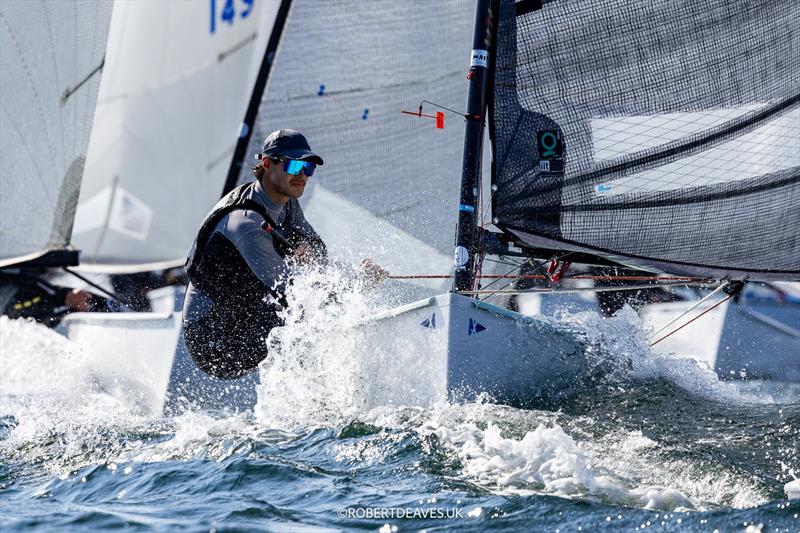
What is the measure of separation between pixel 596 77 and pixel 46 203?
5.08 meters

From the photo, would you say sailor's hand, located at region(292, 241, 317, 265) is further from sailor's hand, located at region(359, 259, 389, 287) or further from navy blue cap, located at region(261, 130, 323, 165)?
navy blue cap, located at region(261, 130, 323, 165)

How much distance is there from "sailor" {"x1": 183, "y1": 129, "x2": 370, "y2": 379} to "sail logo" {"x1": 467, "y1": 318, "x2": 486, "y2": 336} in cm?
84

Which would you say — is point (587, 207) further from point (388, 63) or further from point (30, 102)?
point (30, 102)

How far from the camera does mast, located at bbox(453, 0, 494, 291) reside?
477 cm

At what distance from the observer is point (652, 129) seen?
5.29 meters

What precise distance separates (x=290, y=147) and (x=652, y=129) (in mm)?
1679

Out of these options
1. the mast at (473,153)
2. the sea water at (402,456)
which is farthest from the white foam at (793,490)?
the mast at (473,153)

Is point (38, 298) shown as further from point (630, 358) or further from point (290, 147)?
point (630, 358)

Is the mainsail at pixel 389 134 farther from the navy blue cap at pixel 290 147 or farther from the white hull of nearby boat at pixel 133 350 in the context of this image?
the navy blue cap at pixel 290 147

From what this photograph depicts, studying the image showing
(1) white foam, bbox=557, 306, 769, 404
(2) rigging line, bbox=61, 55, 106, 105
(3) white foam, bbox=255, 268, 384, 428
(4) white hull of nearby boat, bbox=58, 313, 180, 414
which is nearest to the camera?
(3) white foam, bbox=255, 268, 384, 428

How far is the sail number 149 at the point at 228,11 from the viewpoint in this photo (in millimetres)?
9375

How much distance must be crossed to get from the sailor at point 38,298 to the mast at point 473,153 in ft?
16.0

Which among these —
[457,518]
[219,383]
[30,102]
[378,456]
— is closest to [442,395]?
[378,456]

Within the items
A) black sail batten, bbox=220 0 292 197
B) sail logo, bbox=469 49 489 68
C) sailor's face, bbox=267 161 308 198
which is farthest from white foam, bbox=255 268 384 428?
black sail batten, bbox=220 0 292 197
